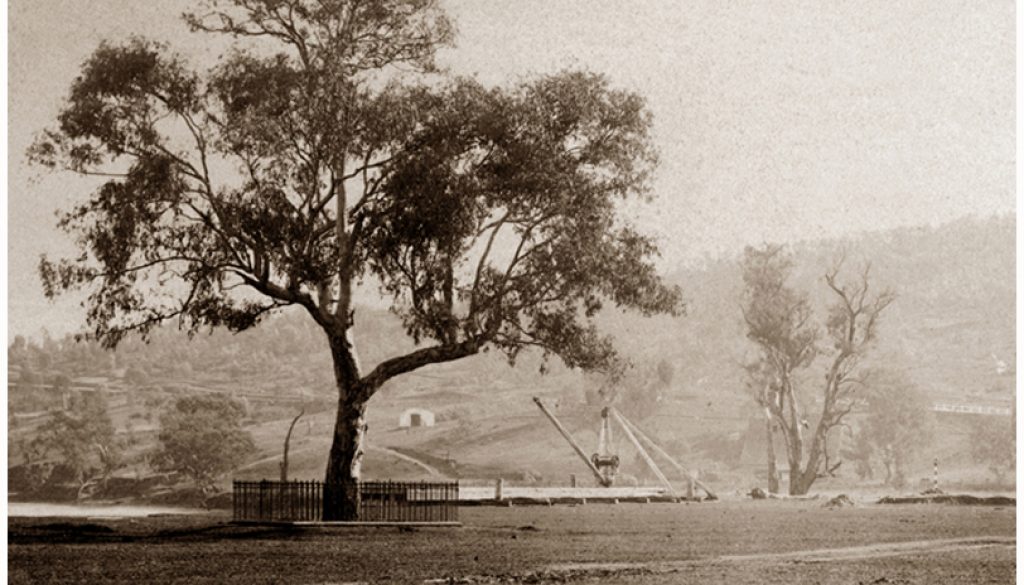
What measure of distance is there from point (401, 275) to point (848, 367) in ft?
14.8

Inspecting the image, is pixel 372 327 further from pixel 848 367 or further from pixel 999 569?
pixel 999 569

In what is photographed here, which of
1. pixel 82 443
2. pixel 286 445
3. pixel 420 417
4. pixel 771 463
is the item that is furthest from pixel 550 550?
pixel 771 463

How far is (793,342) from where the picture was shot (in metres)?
13.7

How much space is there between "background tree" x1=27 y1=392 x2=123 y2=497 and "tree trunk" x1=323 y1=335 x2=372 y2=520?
2.00 m

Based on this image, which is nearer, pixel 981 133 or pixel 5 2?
pixel 5 2

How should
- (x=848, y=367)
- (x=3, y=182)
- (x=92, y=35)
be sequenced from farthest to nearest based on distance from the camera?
(x=848, y=367) → (x=92, y=35) → (x=3, y=182)

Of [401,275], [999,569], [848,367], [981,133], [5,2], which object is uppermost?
[5,2]

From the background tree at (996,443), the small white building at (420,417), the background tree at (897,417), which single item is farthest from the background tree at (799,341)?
the small white building at (420,417)

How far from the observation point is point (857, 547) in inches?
480

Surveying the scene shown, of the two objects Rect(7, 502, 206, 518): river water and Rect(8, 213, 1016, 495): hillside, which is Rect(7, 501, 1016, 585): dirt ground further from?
Rect(8, 213, 1016, 495): hillside

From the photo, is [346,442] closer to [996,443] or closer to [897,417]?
[897,417]

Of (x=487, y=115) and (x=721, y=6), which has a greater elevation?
(x=721, y=6)

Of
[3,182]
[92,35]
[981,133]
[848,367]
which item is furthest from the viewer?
[848,367]

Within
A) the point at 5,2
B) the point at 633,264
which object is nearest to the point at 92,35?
the point at 5,2
